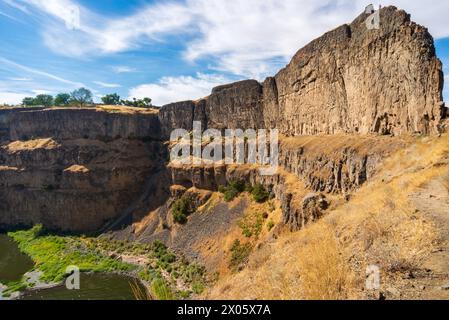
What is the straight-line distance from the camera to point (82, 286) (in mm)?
29766

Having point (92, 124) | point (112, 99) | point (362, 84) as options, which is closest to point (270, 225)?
point (362, 84)

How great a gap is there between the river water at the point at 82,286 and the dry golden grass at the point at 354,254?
21.9m

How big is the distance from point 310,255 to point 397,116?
46.6ft

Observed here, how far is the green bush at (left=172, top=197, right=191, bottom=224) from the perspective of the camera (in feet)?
121

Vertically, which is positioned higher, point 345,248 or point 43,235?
point 345,248

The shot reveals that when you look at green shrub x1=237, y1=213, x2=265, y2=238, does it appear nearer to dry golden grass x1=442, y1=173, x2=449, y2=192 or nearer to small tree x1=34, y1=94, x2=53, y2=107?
dry golden grass x1=442, y1=173, x2=449, y2=192

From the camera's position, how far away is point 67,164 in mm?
48344

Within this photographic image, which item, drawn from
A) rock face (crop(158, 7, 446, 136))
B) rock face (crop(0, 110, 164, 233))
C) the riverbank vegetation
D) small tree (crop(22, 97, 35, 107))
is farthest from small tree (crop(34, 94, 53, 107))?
rock face (crop(158, 7, 446, 136))

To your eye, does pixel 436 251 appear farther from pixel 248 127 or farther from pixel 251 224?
pixel 248 127

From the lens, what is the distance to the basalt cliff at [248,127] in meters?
17.8

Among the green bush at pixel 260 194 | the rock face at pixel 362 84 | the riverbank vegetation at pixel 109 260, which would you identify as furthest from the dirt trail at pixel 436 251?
the green bush at pixel 260 194

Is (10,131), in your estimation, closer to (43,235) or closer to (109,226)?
(43,235)

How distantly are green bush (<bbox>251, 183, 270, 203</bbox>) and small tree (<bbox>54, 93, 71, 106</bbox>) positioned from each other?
62754mm

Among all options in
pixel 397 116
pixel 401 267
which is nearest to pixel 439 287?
pixel 401 267
